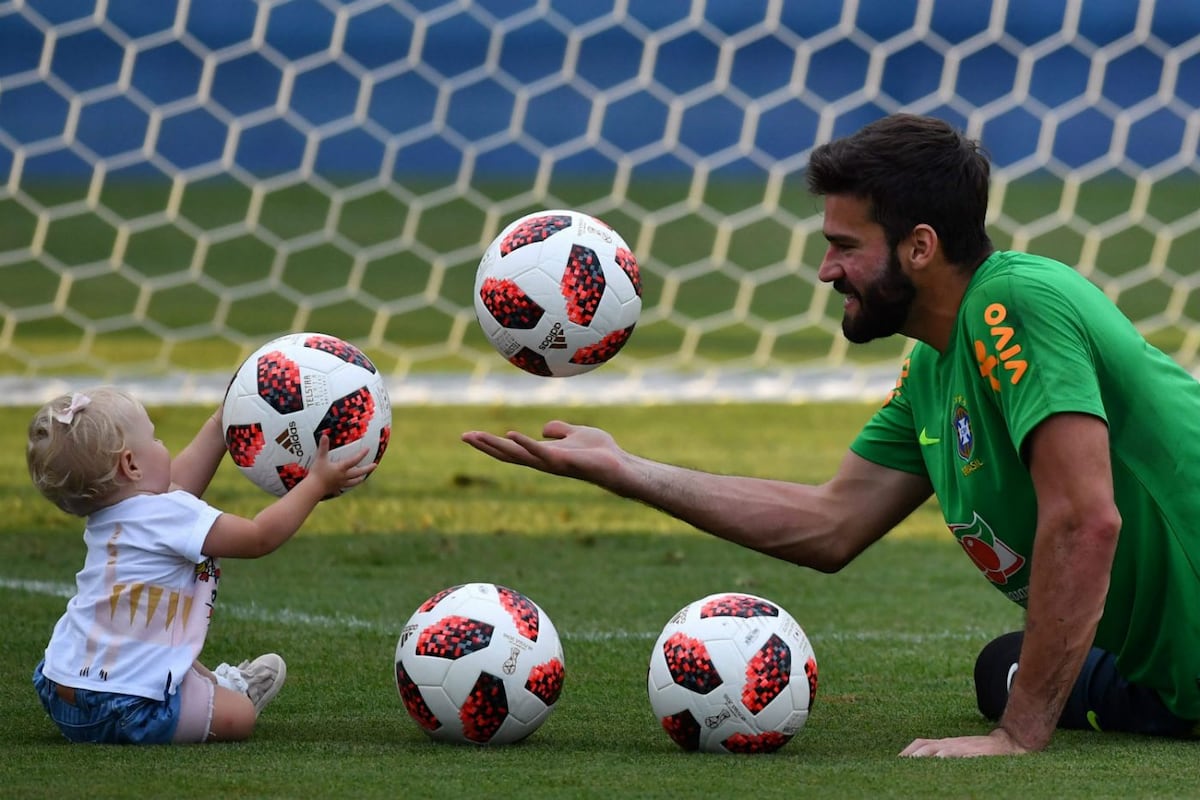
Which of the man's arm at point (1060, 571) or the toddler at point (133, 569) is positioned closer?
the man's arm at point (1060, 571)

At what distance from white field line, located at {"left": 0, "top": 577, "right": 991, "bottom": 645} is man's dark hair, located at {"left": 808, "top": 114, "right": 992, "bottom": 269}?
168cm

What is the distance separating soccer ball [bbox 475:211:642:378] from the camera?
4160mm

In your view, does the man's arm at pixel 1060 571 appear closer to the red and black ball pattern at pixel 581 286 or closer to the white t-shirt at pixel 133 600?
the red and black ball pattern at pixel 581 286

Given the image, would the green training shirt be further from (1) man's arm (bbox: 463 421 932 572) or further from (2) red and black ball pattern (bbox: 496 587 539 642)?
(2) red and black ball pattern (bbox: 496 587 539 642)

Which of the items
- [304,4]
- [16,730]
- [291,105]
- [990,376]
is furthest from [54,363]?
[990,376]

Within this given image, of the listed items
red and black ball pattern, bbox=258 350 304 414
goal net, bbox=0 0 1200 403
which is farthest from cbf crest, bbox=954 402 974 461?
goal net, bbox=0 0 1200 403

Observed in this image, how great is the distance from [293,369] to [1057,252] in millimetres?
12995

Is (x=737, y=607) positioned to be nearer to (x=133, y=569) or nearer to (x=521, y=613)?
(x=521, y=613)

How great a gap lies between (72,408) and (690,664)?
1455mm

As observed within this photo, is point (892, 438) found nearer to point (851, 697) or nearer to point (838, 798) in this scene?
point (851, 697)

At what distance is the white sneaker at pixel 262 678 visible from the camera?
160 inches

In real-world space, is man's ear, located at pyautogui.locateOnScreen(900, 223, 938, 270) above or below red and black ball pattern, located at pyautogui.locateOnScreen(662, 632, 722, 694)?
above

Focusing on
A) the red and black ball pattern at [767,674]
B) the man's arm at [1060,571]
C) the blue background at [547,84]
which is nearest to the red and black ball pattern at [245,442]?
Answer: the red and black ball pattern at [767,674]

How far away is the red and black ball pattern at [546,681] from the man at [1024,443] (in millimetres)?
455
